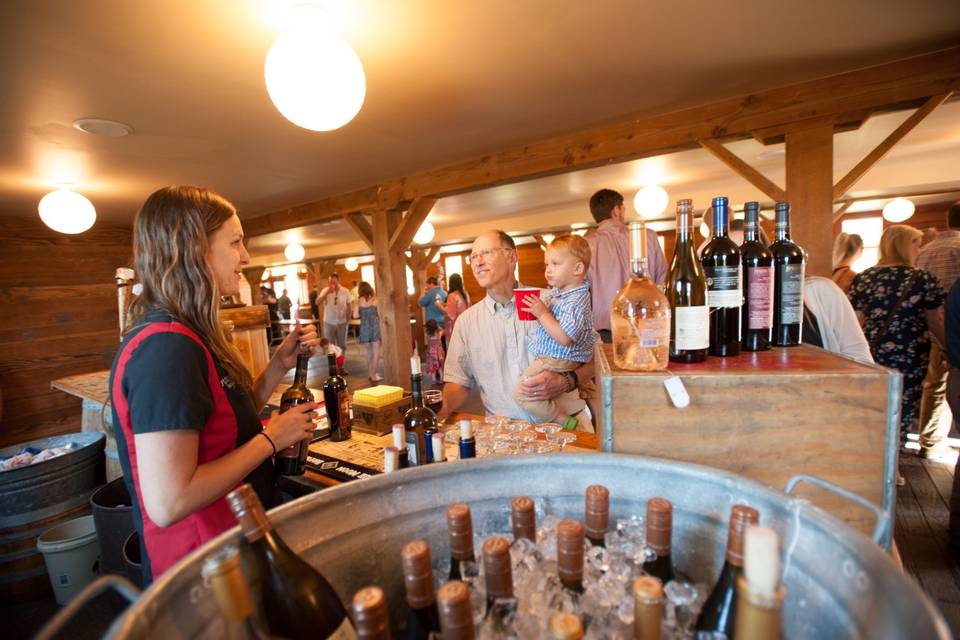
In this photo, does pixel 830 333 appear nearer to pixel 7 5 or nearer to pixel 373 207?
pixel 7 5

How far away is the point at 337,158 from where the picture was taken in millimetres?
4102

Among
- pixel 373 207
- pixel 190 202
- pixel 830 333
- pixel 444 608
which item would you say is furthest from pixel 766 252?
pixel 373 207

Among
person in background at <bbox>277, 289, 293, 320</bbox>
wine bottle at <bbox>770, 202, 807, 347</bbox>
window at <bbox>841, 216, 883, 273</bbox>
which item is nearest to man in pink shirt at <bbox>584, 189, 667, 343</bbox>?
wine bottle at <bbox>770, 202, 807, 347</bbox>

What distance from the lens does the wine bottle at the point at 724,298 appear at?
3.19 ft

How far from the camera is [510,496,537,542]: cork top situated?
2.21 ft

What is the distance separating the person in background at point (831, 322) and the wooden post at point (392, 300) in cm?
421

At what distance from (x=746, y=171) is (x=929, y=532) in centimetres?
246

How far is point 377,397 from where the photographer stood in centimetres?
192

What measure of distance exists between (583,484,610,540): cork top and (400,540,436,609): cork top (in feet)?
0.81

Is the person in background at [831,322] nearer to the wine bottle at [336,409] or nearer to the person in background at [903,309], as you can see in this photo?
the wine bottle at [336,409]

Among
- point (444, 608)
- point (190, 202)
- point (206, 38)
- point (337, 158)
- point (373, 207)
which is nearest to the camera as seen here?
point (444, 608)

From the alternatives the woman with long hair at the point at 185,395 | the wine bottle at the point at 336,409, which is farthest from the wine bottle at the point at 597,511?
the wine bottle at the point at 336,409

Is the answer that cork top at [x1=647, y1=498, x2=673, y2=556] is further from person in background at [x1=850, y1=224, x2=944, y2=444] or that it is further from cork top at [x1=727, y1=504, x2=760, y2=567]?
person in background at [x1=850, y1=224, x2=944, y2=444]

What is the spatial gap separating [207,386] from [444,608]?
894 mm
